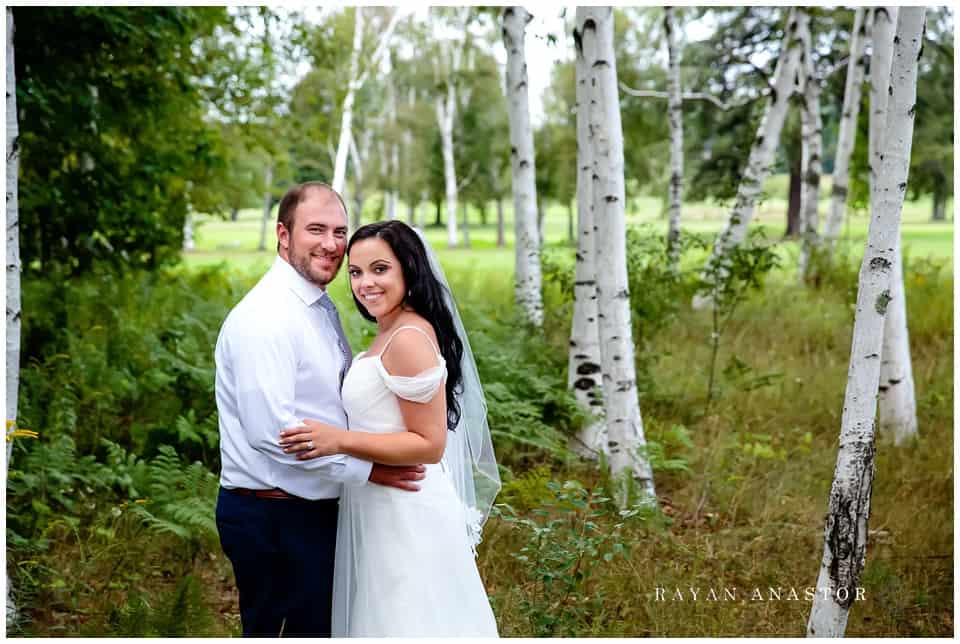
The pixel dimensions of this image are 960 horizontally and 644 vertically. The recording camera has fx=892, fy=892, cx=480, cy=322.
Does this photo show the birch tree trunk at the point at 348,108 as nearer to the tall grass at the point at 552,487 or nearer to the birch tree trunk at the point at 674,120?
the birch tree trunk at the point at 674,120

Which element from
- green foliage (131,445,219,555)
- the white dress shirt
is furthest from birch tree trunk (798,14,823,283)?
the white dress shirt

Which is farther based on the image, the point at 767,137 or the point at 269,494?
the point at 767,137

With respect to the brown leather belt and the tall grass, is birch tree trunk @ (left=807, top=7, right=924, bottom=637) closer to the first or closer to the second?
the tall grass

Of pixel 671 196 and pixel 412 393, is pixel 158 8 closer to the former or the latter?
pixel 412 393

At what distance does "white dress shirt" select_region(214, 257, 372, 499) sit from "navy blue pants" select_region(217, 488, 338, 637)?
0.30 feet

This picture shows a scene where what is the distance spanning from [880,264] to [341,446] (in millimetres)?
2585

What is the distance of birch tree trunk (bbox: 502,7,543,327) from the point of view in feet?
31.1

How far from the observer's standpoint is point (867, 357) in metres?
4.10

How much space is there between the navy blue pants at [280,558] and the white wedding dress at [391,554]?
0.26 feet

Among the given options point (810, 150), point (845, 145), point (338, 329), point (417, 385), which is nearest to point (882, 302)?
point (417, 385)

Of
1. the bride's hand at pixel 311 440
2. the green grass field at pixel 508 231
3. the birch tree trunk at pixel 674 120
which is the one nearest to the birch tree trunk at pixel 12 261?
the bride's hand at pixel 311 440

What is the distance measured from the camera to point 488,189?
45.4 metres

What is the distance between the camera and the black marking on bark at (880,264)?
4074mm

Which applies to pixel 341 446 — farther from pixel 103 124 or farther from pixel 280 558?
pixel 103 124
